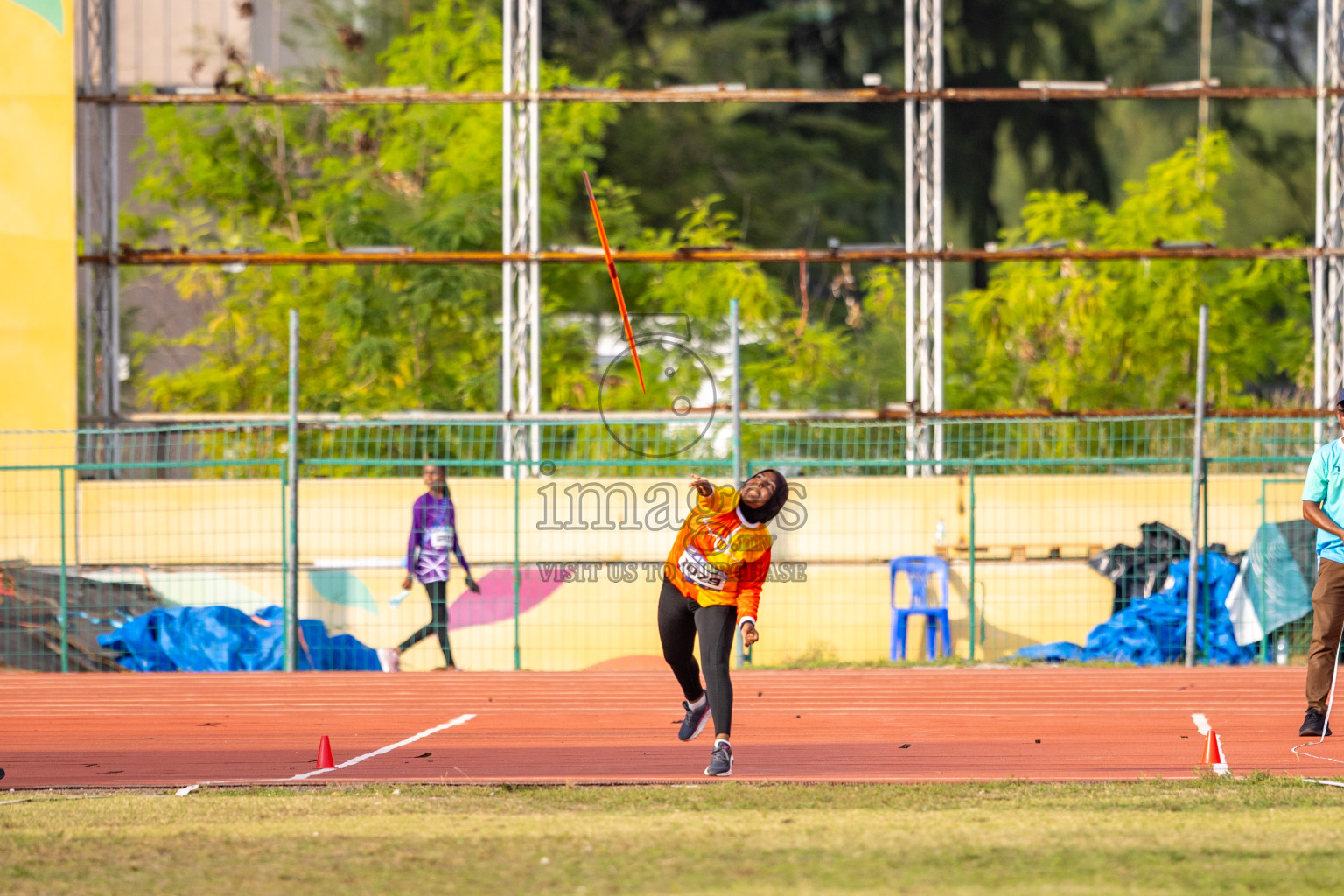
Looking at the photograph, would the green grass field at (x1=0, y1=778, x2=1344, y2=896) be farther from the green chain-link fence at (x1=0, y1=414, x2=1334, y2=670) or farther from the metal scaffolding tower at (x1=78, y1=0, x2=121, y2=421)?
the metal scaffolding tower at (x1=78, y1=0, x2=121, y2=421)

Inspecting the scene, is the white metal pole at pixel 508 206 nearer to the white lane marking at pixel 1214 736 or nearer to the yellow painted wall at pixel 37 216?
the yellow painted wall at pixel 37 216

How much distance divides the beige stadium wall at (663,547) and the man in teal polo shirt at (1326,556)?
6129mm

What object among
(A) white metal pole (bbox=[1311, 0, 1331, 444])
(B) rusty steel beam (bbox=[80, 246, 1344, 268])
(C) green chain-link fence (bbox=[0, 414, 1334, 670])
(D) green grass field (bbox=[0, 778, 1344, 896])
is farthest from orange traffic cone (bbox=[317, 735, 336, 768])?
(A) white metal pole (bbox=[1311, 0, 1331, 444])

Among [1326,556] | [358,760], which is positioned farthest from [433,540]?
[1326,556]

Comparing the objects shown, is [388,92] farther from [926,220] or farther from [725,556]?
[725,556]

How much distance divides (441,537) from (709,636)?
6901 millimetres

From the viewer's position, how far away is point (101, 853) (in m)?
5.82

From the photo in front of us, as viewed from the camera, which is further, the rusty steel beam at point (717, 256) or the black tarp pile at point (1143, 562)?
the rusty steel beam at point (717, 256)

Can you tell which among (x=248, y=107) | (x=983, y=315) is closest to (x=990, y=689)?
(x=983, y=315)

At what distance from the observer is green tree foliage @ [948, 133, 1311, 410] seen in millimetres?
21047

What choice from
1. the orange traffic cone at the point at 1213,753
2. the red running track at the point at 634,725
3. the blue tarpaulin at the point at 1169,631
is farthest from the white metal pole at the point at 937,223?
the orange traffic cone at the point at 1213,753

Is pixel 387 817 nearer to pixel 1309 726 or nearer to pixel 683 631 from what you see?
pixel 683 631

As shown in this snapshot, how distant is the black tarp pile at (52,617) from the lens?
14656 mm

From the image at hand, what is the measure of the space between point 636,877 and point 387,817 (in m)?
1.60
